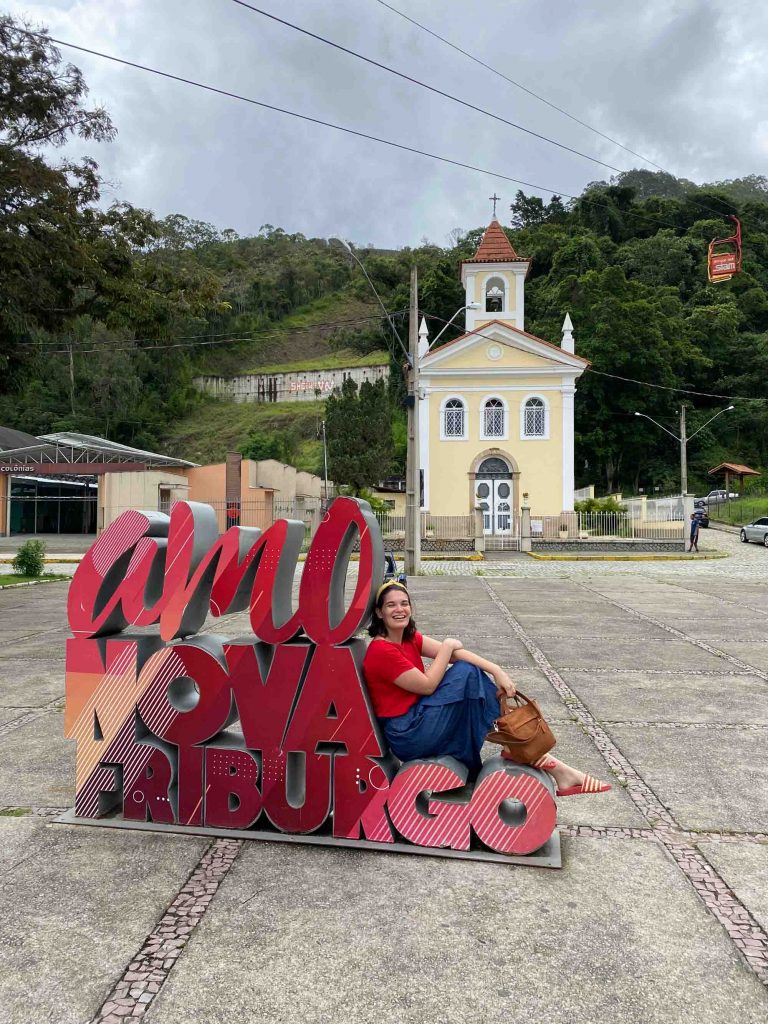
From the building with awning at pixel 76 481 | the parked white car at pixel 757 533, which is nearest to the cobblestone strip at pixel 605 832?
the parked white car at pixel 757 533

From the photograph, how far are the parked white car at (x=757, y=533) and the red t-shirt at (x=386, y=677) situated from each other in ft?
106

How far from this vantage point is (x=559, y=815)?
4.09 m

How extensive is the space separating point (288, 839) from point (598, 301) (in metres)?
52.9

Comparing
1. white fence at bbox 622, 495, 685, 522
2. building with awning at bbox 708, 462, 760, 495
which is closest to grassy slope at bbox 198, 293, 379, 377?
building with awning at bbox 708, 462, 760, 495

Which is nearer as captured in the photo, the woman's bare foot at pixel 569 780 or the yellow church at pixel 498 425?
the woman's bare foot at pixel 569 780

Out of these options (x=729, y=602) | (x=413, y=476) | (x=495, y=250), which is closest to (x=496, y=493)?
(x=495, y=250)

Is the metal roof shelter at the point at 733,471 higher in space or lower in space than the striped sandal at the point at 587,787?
higher

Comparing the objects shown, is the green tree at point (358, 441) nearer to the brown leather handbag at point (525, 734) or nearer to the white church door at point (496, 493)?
the white church door at point (496, 493)

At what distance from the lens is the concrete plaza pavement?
7.98ft

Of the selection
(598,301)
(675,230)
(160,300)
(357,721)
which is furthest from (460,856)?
(675,230)

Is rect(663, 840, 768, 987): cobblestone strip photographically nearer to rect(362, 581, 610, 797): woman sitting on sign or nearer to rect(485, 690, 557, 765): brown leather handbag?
rect(362, 581, 610, 797): woman sitting on sign

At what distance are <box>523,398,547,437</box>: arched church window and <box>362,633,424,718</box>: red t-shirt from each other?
32.8 meters

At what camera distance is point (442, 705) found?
3.71 meters

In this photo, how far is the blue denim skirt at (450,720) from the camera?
12.1 ft
